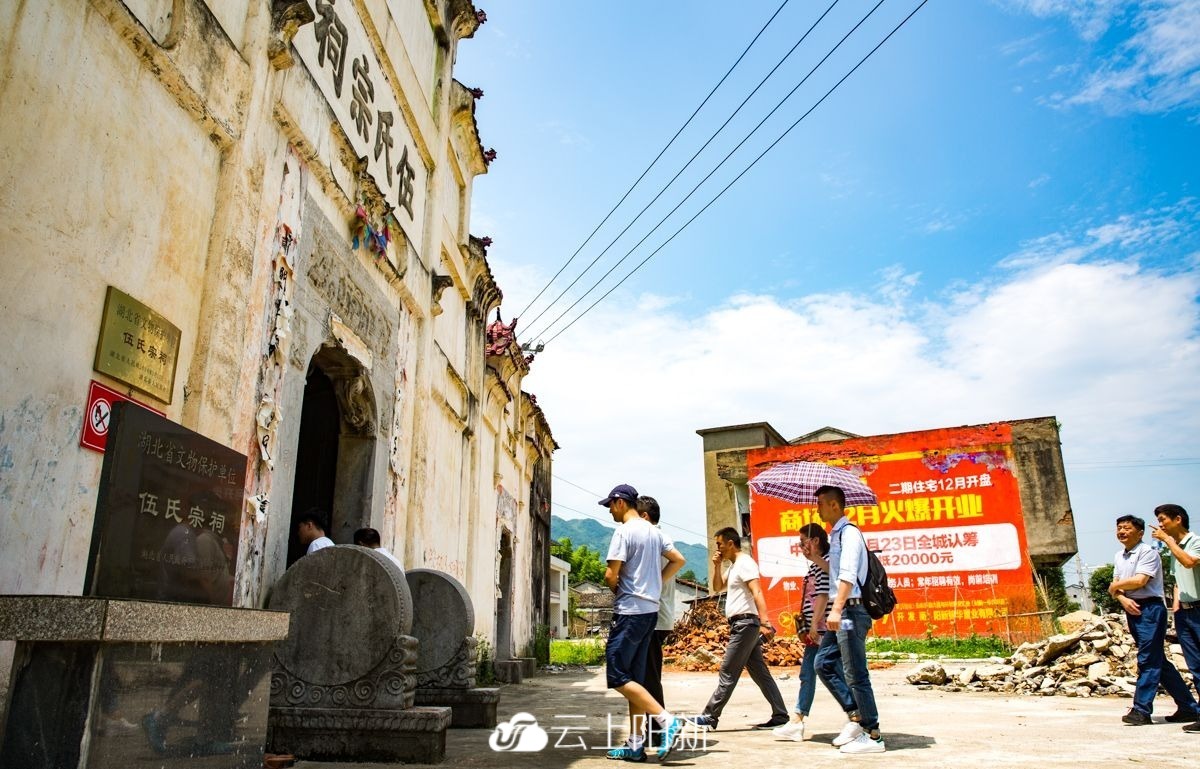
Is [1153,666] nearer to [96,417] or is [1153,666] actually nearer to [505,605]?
[96,417]

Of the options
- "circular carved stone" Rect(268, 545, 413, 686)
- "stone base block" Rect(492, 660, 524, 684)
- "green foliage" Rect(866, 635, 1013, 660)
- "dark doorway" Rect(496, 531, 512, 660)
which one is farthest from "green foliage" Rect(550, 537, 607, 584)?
"circular carved stone" Rect(268, 545, 413, 686)

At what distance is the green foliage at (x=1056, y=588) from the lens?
2017cm

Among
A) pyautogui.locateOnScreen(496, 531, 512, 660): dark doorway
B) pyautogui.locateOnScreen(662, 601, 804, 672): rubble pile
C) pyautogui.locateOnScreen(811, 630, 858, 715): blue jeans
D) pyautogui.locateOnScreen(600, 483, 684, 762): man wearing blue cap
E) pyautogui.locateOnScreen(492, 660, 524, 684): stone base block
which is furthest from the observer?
pyautogui.locateOnScreen(662, 601, 804, 672): rubble pile

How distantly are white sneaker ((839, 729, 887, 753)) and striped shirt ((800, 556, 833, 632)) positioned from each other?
0.86m

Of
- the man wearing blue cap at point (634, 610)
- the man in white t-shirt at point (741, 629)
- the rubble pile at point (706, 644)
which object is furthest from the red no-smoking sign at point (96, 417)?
the rubble pile at point (706, 644)

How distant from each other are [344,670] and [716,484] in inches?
927

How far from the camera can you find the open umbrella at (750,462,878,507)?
7.26m

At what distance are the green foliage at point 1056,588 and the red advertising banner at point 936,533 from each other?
35.1 inches

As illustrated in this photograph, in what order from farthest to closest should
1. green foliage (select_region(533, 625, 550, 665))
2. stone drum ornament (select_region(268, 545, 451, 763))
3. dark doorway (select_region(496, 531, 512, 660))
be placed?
green foliage (select_region(533, 625, 550, 665)) → dark doorway (select_region(496, 531, 512, 660)) → stone drum ornament (select_region(268, 545, 451, 763))

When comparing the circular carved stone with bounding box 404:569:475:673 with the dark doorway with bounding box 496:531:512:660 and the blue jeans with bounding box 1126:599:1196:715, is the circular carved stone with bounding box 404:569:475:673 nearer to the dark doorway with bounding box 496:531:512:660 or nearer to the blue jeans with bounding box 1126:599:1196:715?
the blue jeans with bounding box 1126:599:1196:715

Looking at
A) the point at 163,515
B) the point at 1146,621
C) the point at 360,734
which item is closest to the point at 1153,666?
the point at 1146,621

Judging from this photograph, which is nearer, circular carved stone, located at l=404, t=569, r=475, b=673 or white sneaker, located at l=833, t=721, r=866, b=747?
white sneaker, located at l=833, t=721, r=866, b=747

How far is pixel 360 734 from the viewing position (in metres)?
4.52

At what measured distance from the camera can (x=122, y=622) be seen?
8.44 feet
